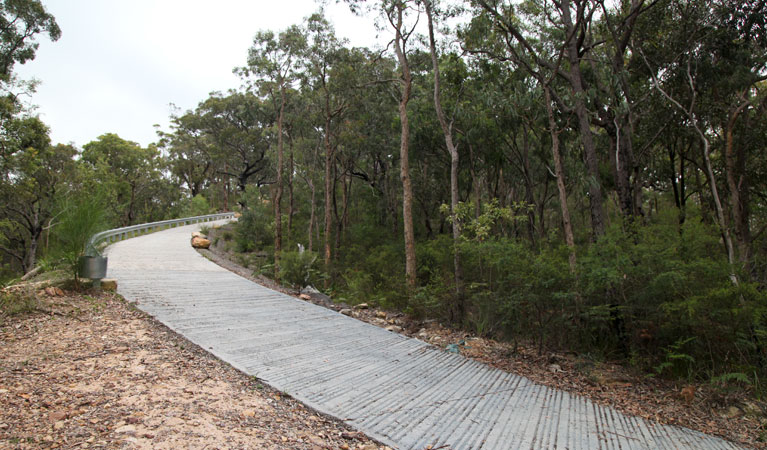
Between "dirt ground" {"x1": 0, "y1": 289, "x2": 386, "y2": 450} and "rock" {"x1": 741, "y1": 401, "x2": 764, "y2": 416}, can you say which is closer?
"dirt ground" {"x1": 0, "y1": 289, "x2": 386, "y2": 450}

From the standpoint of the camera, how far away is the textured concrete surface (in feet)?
11.6

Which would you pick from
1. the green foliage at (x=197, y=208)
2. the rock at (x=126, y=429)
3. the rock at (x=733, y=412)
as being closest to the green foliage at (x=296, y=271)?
the rock at (x=126, y=429)

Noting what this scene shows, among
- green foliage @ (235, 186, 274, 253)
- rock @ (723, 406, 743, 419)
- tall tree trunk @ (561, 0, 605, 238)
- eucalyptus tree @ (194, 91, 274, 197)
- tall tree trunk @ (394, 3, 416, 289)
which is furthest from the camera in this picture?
eucalyptus tree @ (194, 91, 274, 197)

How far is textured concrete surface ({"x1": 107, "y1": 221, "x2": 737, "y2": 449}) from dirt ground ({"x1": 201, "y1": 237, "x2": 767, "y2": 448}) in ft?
1.25

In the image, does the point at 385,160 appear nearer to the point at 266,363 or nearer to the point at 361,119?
the point at 361,119

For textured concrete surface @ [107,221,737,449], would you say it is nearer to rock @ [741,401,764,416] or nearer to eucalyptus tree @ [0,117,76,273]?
rock @ [741,401,764,416]

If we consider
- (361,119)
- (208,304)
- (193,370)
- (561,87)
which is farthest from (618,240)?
(361,119)

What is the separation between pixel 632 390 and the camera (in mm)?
5184

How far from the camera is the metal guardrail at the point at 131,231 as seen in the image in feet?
22.9

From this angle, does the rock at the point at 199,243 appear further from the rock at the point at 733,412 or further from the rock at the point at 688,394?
the rock at the point at 733,412

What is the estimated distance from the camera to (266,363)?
452 cm

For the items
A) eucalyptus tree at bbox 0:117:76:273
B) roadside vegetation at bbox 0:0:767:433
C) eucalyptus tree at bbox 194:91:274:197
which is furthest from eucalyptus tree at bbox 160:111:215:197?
eucalyptus tree at bbox 0:117:76:273

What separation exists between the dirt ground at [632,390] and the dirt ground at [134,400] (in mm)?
3207

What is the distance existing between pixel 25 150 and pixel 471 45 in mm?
16472
